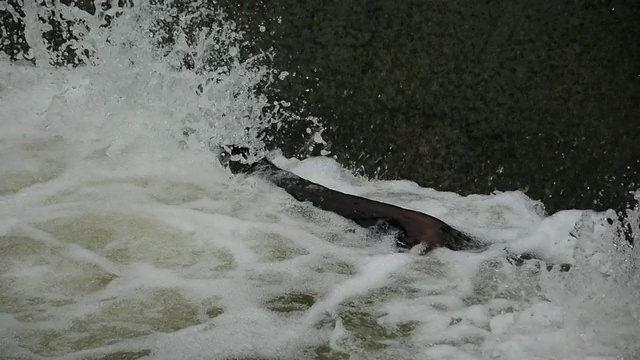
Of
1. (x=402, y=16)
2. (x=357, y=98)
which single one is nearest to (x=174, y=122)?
(x=357, y=98)

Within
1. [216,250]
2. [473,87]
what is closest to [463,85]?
[473,87]

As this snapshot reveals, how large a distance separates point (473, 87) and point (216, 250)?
4.38ft

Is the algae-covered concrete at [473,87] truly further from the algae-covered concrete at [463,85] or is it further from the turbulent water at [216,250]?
the turbulent water at [216,250]

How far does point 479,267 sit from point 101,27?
77.7 inches

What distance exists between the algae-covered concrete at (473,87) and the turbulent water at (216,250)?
12 cm

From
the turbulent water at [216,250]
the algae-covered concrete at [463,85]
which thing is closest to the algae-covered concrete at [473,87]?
the algae-covered concrete at [463,85]

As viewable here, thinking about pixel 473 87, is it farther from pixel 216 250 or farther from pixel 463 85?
pixel 216 250

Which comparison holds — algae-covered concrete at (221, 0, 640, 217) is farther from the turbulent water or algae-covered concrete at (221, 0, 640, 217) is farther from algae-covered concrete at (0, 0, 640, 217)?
the turbulent water

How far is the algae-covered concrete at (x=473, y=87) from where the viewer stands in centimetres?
305

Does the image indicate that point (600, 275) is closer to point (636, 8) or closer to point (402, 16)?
point (636, 8)

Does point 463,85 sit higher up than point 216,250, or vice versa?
point 463,85

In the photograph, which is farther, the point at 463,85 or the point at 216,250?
the point at 463,85

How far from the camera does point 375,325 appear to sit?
2.49 meters

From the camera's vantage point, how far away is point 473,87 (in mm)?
3129
